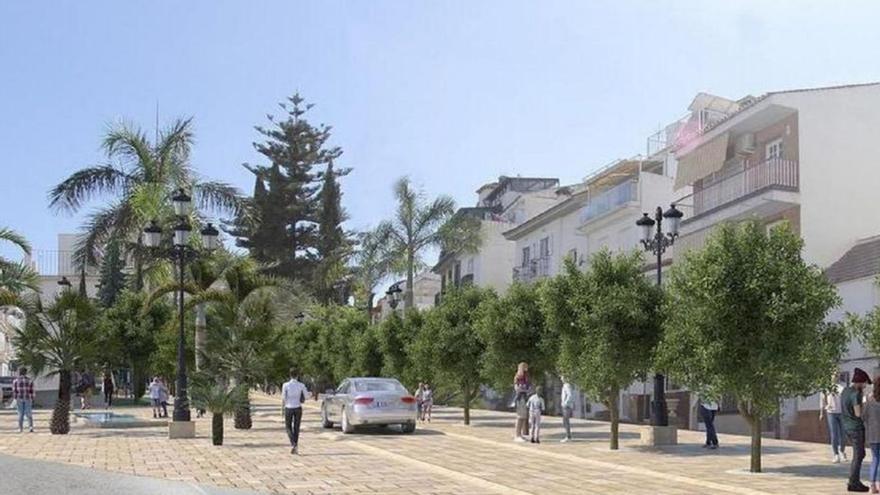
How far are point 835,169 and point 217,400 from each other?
20.6 metres

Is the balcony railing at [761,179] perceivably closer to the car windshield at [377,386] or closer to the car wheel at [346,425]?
the car windshield at [377,386]

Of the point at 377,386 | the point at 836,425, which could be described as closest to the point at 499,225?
the point at 377,386

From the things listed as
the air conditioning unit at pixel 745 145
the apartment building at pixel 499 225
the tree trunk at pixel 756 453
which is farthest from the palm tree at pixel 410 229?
the tree trunk at pixel 756 453

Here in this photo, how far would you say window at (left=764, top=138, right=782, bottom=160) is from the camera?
3416 cm

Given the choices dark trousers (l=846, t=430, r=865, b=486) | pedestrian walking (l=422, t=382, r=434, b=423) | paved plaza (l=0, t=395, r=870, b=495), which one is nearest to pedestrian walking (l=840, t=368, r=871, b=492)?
dark trousers (l=846, t=430, r=865, b=486)

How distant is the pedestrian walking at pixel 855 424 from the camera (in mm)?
14242

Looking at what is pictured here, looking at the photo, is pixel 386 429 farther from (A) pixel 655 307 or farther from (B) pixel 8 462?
(B) pixel 8 462

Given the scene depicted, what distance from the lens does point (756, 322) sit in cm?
1722

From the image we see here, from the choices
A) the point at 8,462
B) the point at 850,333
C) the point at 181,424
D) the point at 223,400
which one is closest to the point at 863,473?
the point at 850,333

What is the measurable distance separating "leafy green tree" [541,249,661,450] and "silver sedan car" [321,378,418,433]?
5.52 meters

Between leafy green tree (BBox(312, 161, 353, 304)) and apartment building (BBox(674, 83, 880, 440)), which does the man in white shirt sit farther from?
leafy green tree (BBox(312, 161, 353, 304))

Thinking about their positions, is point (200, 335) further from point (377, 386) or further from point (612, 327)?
point (612, 327)

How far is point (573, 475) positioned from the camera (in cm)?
1675

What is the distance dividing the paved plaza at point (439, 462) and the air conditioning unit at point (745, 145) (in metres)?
11.9
